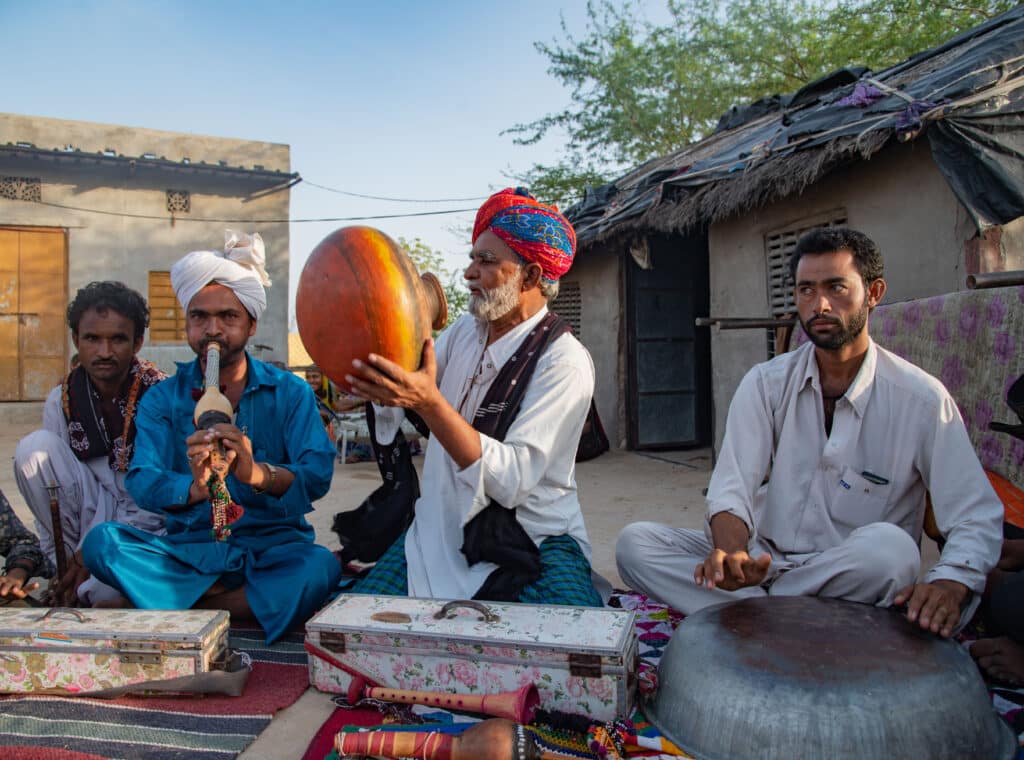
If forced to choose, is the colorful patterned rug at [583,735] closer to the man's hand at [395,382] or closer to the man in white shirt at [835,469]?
the man in white shirt at [835,469]

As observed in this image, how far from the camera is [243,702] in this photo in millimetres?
2398

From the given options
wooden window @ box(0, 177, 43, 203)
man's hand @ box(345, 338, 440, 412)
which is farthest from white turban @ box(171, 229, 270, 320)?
wooden window @ box(0, 177, 43, 203)

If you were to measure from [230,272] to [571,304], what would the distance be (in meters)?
8.45

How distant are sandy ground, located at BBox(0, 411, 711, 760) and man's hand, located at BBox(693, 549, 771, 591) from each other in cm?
120

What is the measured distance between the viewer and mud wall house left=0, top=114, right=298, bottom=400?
14.1 m

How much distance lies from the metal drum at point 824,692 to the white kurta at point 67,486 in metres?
2.40

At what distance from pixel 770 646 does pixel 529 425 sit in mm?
997

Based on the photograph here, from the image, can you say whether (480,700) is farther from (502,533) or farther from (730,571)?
(730,571)

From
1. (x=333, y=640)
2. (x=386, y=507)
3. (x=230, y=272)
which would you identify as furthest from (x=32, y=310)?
(x=333, y=640)

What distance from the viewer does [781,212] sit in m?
6.70

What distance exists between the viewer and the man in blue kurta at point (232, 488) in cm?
283

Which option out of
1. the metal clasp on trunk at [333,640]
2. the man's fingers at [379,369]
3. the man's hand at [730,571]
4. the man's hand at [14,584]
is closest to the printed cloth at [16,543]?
the man's hand at [14,584]

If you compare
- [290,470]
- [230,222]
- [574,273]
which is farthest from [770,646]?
[230,222]

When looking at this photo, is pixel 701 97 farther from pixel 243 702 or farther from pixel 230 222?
pixel 243 702
